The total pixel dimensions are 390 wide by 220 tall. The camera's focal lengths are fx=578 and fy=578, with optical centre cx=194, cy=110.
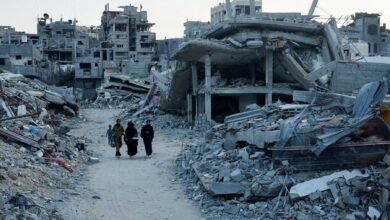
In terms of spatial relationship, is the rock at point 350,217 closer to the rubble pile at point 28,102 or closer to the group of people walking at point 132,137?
the group of people walking at point 132,137

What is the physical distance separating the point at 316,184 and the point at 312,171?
719 mm

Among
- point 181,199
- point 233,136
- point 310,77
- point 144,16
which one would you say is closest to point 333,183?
point 181,199

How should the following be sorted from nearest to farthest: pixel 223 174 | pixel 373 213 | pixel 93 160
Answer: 1. pixel 373 213
2. pixel 223 174
3. pixel 93 160

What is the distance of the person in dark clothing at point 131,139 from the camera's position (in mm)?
15614

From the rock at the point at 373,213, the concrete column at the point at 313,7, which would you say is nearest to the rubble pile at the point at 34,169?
the rock at the point at 373,213

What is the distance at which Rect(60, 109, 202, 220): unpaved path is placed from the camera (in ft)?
31.3

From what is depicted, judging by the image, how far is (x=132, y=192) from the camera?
1124 centimetres

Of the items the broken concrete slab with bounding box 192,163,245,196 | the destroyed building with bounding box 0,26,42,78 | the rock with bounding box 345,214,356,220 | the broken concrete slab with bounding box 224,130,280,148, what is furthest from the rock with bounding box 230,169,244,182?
the destroyed building with bounding box 0,26,42,78

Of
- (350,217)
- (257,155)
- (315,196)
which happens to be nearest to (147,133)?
(257,155)

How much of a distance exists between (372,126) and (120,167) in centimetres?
674

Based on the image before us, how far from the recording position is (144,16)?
281 ft

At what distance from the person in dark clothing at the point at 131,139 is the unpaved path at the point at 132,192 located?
0.24 meters

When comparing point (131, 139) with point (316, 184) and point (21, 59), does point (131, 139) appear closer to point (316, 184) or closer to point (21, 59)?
point (316, 184)

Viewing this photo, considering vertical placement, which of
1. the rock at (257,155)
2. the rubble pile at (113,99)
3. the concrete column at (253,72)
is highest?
the concrete column at (253,72)
